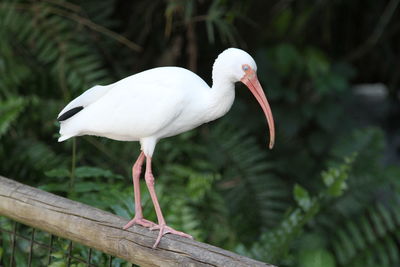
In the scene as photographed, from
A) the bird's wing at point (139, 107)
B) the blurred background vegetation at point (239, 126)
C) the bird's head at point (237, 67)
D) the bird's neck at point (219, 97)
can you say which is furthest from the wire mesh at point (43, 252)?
the bird's head at point (237, 67)

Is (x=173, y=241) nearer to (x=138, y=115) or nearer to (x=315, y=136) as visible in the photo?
(x=138, y=115)

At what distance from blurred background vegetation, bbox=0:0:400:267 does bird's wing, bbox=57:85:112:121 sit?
3.11 ft

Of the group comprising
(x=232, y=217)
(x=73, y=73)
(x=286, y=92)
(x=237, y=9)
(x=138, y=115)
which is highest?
(x=138, y=115)

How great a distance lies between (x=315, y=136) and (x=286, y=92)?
2.06ft

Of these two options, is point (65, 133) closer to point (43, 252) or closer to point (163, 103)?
point (163, 103)

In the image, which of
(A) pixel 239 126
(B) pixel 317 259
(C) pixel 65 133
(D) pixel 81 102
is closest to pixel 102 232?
(C) pixel 65 133

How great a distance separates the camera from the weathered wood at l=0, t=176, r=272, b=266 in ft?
6.98

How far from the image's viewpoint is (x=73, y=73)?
491cm

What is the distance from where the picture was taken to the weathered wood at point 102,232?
2127 mm

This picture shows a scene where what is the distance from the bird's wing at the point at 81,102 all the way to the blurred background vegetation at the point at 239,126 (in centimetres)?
95

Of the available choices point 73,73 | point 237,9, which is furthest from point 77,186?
point 237,9

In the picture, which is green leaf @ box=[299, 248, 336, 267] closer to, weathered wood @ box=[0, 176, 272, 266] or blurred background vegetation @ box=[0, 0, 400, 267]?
blurred background vegetation @ box=[0, 0, 400, 267]

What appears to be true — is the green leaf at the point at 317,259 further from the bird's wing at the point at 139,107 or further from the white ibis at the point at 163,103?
the bird's wing at the point at 139,107

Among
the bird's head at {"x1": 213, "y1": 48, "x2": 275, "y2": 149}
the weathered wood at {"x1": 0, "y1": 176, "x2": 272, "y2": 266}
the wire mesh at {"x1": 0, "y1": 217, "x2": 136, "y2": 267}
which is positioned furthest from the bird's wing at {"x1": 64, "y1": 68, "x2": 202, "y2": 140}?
the wire mesh at {"x1": 0, "y1": 217, "x2": 136, "y2": 267}
